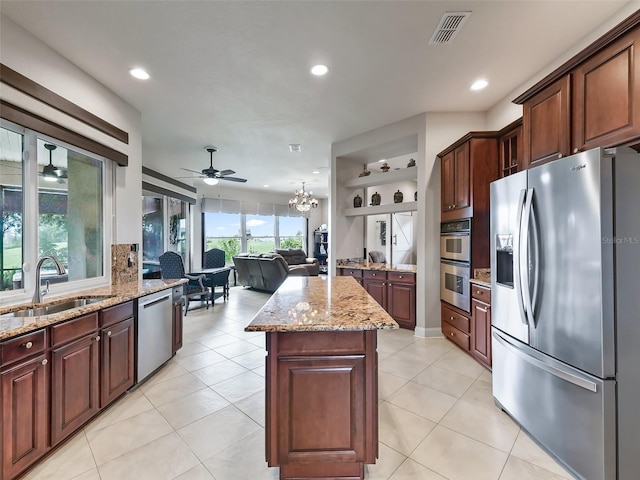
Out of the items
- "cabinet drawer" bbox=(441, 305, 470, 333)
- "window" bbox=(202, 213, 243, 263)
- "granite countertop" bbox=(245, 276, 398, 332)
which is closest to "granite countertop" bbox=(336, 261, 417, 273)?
"cabinet drawer" bbox=(441, 305, 470, 333)

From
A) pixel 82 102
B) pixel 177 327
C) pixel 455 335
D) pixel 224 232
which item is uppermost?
pixel 82 102

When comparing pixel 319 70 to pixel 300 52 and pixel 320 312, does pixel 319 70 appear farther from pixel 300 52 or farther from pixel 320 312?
pixel 320 312

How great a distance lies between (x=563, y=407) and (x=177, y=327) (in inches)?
138

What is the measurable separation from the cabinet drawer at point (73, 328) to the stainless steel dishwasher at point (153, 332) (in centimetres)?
49

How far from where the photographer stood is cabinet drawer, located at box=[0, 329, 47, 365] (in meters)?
1.51

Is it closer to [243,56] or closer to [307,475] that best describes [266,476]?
[307,475]

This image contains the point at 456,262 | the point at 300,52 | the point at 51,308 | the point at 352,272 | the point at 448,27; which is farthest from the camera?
the point at 352,272

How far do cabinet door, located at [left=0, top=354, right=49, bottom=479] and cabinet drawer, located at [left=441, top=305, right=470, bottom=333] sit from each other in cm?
366

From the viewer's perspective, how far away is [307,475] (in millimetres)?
1555

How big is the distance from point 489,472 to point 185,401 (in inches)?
89.4

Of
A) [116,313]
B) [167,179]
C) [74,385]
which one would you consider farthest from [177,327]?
[167,179]

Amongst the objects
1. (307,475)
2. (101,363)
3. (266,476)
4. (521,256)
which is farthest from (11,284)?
(521,256)

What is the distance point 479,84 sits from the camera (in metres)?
3.02

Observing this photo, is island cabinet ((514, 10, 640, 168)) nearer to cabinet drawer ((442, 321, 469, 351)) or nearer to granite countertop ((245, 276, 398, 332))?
granite countertop ((245, 276, 398, 332))
